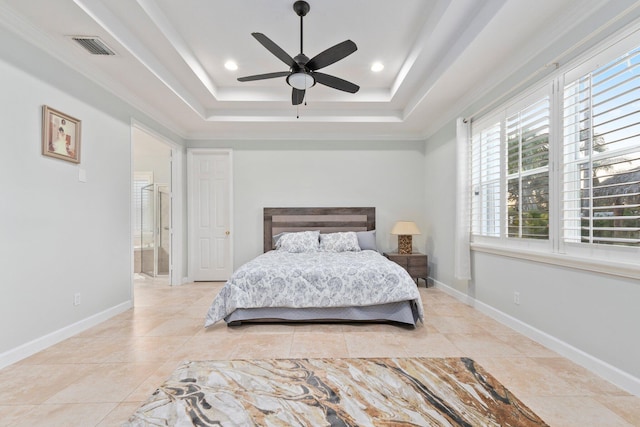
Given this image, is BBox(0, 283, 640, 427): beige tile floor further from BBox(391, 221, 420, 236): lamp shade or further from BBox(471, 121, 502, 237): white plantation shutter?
BBox(391, 221, 420, 236): lamp shade

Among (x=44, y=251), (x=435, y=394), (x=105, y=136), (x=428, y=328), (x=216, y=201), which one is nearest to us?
(x=435, y=394)

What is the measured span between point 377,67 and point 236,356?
3.51 m

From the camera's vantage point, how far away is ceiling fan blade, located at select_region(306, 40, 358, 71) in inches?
95.8

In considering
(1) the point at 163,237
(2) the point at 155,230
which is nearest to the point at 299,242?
(1) the point at 163,237

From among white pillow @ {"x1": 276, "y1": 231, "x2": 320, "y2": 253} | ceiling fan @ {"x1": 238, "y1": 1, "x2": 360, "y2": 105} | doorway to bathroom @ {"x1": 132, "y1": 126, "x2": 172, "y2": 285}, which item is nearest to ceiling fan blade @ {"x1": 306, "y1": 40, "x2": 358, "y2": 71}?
ceiling fan @ {"x1": 238, "y1": 1, "x2": 360, "y2": 105}

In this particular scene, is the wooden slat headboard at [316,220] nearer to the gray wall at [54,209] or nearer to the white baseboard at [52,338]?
the gray wall at [54,209]

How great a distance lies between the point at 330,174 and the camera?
5.37 metres

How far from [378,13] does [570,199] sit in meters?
2.27

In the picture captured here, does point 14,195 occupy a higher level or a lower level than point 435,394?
higher

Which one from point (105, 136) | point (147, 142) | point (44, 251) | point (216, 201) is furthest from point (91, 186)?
point (147, 142)

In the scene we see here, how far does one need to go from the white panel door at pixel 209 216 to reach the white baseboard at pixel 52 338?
6.08 ft

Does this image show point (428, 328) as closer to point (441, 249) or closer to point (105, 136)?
point (441, 249)

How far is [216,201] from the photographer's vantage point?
17.6 feet

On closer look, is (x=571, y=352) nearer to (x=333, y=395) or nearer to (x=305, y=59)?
(x=333, y=395)
